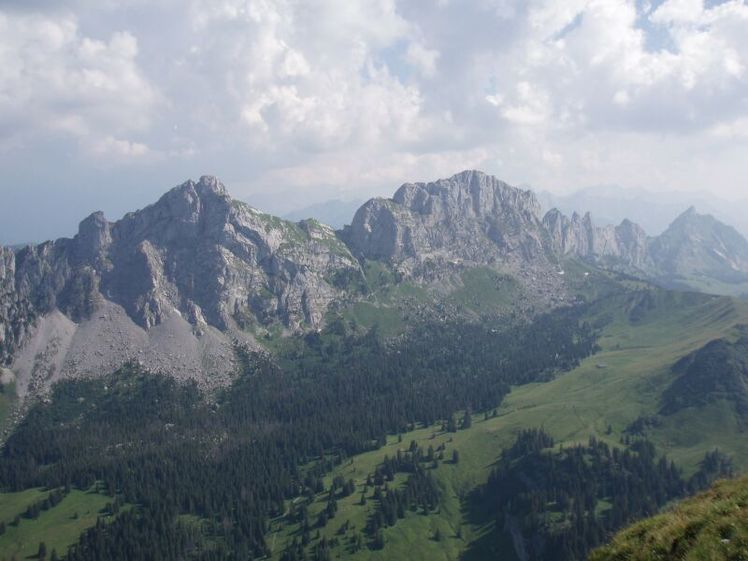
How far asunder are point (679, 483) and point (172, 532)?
167 m

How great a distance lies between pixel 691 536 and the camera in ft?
82.3

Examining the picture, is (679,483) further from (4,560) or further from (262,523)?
(4,560)

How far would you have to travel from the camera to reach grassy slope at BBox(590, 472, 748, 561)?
2325 cm

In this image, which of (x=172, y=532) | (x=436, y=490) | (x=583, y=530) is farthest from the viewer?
(x=436, y=490)

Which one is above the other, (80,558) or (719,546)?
(719,546)

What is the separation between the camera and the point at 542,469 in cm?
19125

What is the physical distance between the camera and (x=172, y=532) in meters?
182

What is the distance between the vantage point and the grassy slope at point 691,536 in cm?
2325

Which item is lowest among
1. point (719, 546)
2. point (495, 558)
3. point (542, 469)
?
point (495, 558)

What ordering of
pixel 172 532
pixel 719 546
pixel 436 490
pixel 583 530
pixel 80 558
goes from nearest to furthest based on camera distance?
pixel 719 546, pixel 583 530, pixel 80 558, pixel 172 532, pixel 436 490

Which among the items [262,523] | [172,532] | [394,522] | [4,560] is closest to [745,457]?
[394,522]

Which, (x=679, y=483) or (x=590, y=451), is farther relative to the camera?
(x=590, y=451)

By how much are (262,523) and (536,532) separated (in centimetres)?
8990

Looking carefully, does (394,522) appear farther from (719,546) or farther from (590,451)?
(719,546)
